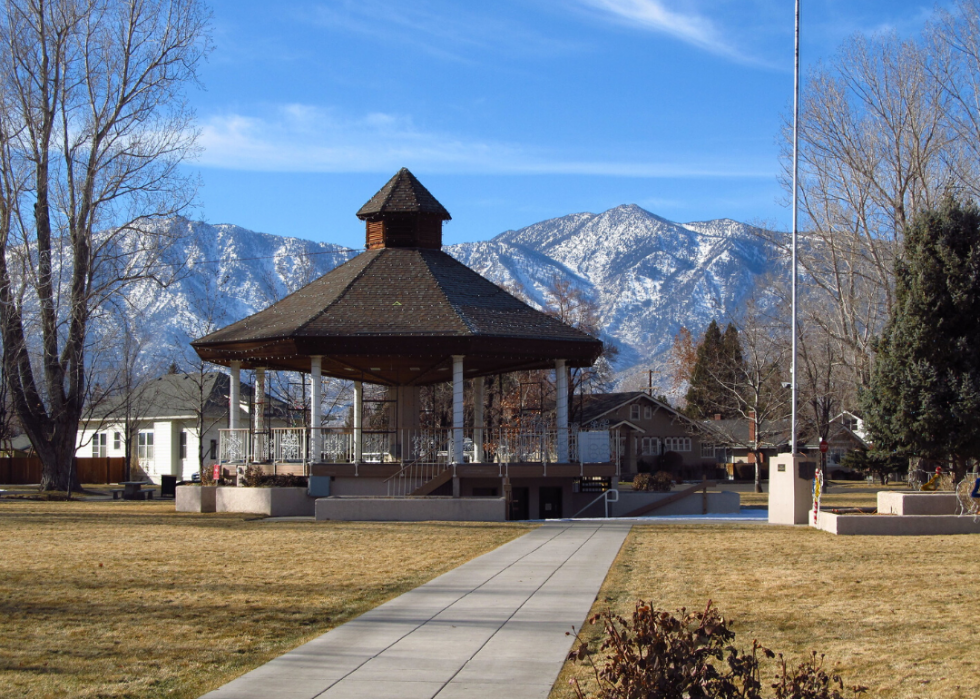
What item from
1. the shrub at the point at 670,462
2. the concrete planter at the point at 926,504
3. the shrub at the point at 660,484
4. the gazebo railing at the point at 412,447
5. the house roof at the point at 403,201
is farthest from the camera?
the shrub at the point at 670,462

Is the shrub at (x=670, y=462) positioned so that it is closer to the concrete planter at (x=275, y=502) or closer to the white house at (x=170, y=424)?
the white house at (x=170, y=424)

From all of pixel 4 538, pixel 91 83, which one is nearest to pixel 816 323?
pixel 91 83

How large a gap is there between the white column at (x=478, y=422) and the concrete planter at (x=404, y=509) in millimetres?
3091

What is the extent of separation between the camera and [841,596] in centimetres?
1117

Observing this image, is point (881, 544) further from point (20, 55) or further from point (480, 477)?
point (20, 55)

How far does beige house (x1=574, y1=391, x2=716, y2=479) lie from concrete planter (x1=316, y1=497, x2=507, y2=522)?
4325 cm

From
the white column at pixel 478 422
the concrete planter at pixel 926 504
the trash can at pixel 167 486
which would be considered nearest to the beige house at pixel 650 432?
the trash can at pixel 167 486

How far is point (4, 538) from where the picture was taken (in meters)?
18.0

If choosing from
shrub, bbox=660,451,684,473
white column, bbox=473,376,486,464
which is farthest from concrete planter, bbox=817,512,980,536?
shrub, bbox=660,451,684,473

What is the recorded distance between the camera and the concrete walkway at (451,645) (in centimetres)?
705

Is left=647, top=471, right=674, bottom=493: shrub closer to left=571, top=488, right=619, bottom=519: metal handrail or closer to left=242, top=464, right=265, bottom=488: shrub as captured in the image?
left=571, top=488, right=619, bottom=519: metal handrail

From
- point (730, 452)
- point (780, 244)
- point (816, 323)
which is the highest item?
point (780, 244)

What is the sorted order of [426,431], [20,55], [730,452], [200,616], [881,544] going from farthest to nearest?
[730,452], [20,55], [426,431], [881,544], [200,616]

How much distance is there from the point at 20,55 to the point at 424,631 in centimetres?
3097
